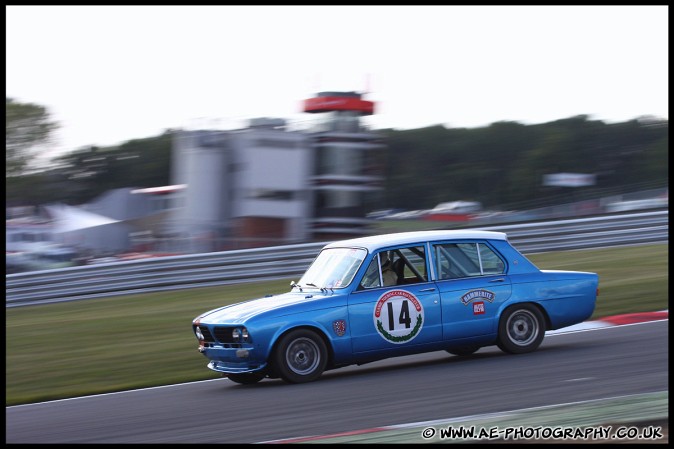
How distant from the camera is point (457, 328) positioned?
838 centimetres

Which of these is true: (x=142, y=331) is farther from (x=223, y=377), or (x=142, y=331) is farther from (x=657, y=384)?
(x=657, y=384)

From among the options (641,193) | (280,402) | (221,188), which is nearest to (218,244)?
(221,188)

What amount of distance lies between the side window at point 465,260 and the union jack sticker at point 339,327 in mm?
1124

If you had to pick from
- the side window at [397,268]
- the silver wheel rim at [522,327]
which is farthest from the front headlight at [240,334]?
the silver wheel rim at [522,327]

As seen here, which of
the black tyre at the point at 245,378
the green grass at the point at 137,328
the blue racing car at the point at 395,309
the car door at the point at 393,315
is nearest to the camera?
the blue racing car at the point at 395,309

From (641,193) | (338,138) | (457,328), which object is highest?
(338,138)

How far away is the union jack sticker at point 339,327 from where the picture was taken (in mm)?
8055

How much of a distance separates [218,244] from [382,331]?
72.8ft

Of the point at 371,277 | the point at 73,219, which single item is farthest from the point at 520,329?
the point at 73,219

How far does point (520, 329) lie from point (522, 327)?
3 centimetres

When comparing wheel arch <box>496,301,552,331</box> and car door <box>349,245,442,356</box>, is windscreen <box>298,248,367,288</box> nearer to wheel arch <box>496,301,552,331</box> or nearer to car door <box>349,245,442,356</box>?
car door <box>349,245,442,356</box>

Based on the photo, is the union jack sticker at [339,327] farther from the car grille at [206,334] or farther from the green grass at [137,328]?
the green grass at [137,328]

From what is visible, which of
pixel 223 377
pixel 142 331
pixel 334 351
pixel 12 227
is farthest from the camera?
pixel 12 227

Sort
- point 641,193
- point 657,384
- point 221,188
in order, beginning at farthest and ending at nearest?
point 221,188
point 641,193
point 657,384
